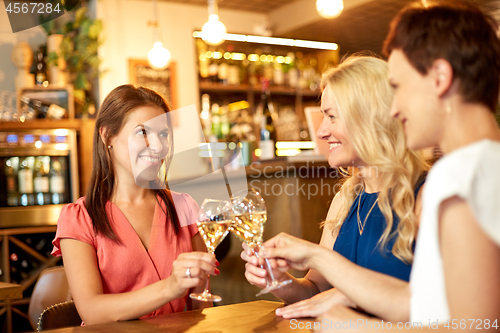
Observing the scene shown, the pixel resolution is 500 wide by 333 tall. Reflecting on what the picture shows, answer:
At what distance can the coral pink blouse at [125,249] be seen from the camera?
1396 millimetres

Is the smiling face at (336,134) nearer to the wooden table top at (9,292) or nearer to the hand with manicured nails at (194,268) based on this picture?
the hand with manicured nails at (194,268)

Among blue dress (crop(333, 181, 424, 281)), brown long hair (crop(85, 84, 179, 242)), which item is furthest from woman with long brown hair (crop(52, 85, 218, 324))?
blue dress (crop(333, 181, 424, 281))

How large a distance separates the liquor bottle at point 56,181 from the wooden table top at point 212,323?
321 cm

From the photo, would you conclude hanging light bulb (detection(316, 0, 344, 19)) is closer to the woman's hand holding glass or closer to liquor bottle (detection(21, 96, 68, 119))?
the woman's hand holding glass

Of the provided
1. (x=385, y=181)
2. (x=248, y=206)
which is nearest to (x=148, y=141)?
(x=248, y=206)

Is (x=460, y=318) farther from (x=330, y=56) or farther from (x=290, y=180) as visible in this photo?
(x=330, y=56)

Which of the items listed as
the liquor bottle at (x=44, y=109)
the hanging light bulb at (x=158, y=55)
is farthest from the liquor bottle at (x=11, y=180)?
the hanging light bulb at (x=158, y=55)

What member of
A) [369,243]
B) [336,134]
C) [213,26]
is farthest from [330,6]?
[369,243]

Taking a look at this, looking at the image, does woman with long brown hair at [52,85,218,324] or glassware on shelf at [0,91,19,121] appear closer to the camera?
woman with long brown hair at [52,85,218,324]

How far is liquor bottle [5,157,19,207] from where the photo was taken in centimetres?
388

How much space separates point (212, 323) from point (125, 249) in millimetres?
474

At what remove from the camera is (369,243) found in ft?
4.26

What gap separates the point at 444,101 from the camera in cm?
75

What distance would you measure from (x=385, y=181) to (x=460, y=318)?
664 mm
